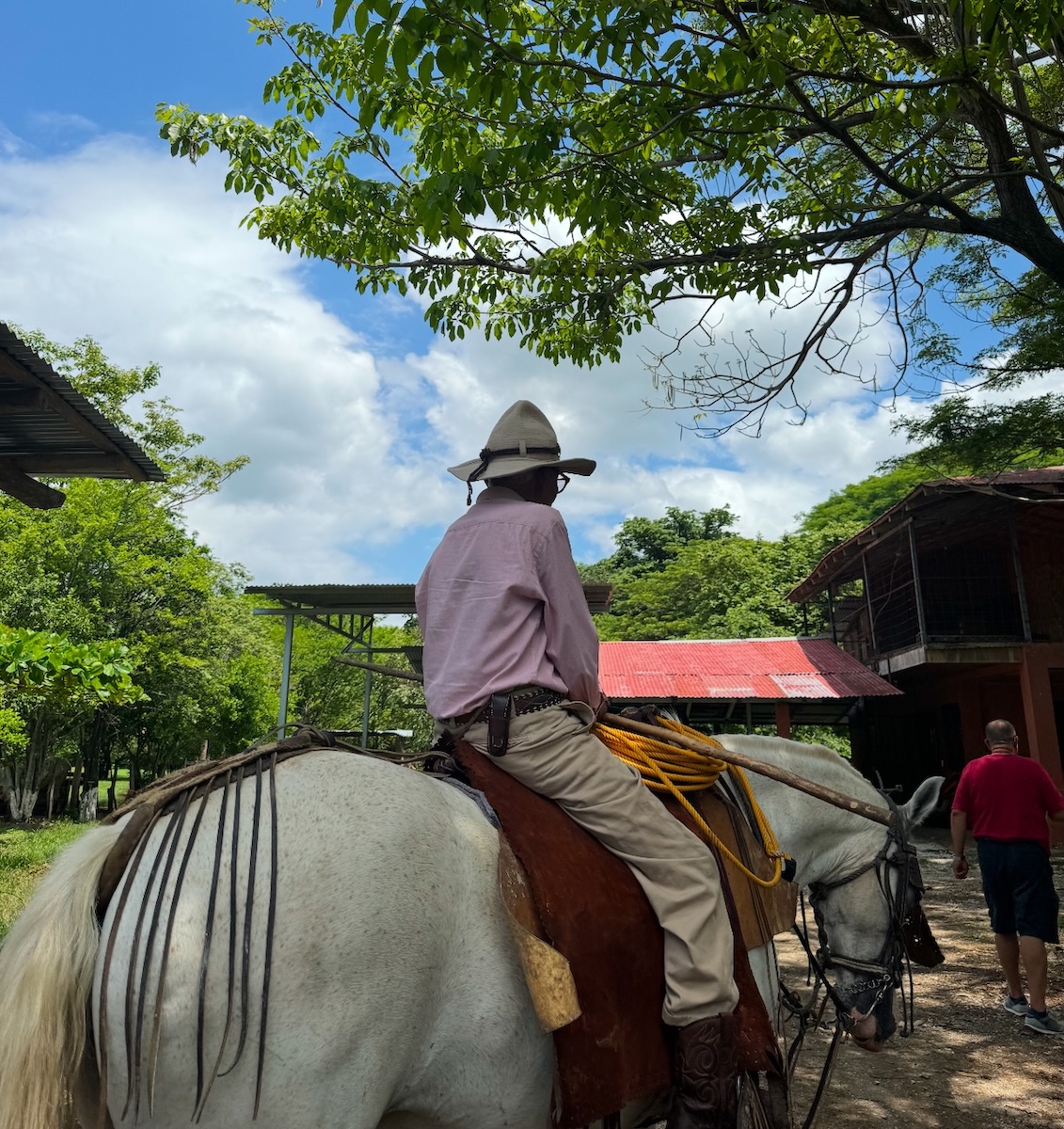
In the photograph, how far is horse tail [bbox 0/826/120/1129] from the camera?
5.56ft

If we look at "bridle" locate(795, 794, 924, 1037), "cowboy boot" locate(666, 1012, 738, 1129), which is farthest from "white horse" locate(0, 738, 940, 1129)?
"bridle" locate(795, 794, 924, 1037)

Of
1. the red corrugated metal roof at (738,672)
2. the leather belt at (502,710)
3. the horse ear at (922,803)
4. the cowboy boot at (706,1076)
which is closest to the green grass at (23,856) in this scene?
the leather belt at (502,710)

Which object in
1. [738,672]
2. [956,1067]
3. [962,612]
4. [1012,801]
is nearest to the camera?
[956,1067]

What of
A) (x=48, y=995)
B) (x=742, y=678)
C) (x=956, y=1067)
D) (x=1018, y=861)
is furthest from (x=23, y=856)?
(x=742, y=678)

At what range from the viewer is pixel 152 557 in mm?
18156

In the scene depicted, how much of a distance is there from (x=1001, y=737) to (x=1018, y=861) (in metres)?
0.78

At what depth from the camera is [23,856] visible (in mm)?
11570

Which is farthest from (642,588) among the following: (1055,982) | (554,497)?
(554,497)

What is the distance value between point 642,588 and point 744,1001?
1358 inches

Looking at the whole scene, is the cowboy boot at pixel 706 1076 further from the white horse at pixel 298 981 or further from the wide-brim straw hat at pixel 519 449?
the wide-brim straw hat at pixel 519 449

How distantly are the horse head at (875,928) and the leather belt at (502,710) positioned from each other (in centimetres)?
158

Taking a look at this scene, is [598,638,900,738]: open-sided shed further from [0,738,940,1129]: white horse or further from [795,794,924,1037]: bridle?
[0,738,940,1129]: white horse

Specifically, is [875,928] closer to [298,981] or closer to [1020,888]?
[298,981]

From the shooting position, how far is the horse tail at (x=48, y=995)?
169cm
